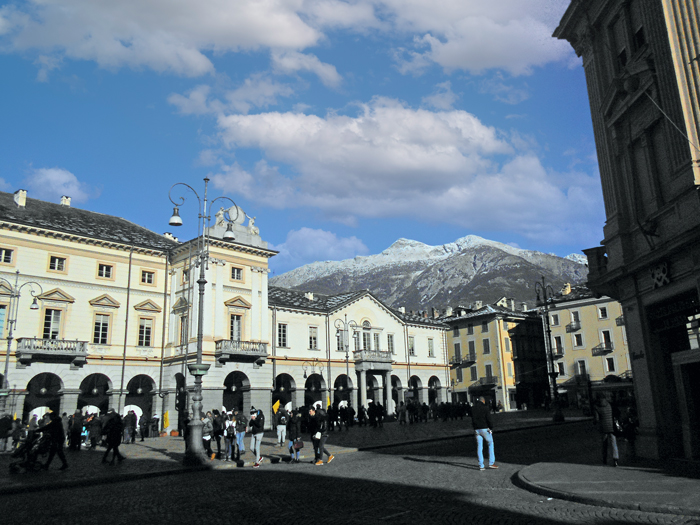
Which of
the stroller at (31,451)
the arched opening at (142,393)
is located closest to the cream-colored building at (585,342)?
the arched opening at (142,393)

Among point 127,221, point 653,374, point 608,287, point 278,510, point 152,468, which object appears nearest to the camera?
point 278,510

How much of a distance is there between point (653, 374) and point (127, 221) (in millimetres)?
44111

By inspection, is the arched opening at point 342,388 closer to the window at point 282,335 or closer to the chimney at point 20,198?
the window at point 282,335

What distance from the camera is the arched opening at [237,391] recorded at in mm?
41469

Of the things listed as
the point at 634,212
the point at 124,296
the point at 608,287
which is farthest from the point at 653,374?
the point at 124,296

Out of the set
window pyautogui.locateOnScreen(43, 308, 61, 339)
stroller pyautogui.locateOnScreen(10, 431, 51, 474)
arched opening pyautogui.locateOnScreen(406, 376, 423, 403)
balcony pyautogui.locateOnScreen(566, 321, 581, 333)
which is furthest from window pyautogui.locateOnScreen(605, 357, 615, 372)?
stroller pyautogui.locateOnScreen(10, 431, 51, 474)

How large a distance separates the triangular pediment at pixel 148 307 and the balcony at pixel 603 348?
46.3m

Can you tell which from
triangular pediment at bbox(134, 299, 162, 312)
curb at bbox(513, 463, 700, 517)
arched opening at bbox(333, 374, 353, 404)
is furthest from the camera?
arched opening at bbox(333, 374, 353, 404)

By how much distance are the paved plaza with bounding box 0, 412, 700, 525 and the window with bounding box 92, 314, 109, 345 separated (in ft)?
74.9

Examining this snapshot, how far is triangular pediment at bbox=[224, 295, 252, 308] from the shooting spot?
4131 cm

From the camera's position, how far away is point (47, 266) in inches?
1427

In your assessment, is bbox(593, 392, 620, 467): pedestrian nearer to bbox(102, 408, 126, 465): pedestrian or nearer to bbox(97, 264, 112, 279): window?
bbox(102, 408, 126, 465): pedestrian

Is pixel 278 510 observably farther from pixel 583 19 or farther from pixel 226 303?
pixel 226 303

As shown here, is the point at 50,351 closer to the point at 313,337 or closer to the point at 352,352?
the point at 313,337
